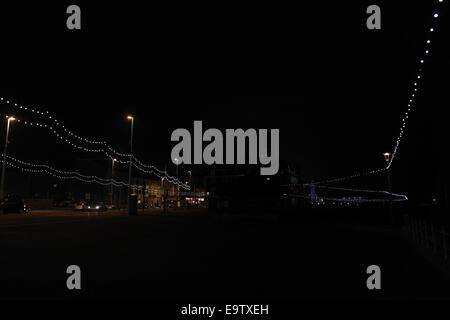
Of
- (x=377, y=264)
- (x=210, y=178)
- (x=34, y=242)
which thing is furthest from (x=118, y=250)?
(x=210, y=178)

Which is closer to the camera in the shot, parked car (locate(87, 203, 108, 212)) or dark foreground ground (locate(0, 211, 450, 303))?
dark foreground ground (locate(0, 211, 450, 303))

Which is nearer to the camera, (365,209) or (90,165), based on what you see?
(365,209)

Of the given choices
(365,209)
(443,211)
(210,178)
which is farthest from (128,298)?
(210,178)

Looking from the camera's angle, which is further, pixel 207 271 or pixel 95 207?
pixel 95 207

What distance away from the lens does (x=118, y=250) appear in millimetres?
10711

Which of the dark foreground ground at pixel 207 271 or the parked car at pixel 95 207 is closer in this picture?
the dark foreground ground at pixel 207 271

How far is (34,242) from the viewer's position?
12016mm

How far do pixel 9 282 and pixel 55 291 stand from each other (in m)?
1.17

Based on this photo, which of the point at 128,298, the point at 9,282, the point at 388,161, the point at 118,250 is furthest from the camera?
the point at 388,161

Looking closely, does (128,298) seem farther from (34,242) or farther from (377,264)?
(34,242)

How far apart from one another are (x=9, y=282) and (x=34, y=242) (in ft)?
19.5
